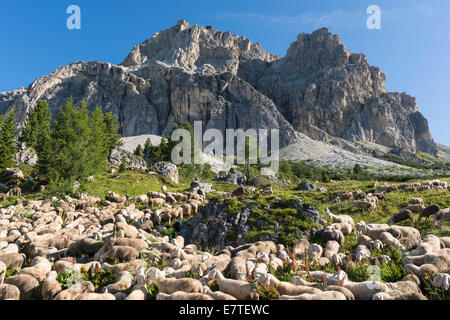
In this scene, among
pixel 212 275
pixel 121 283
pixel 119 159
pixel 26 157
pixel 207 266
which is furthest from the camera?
pixel 119 159

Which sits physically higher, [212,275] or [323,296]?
[323,296]

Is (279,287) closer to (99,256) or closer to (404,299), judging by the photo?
(404,299)

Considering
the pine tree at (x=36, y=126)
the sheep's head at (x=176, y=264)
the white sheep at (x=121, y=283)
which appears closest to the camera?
the white sheep at (x=121, y=283)

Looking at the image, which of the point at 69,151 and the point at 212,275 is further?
the point at 69,151

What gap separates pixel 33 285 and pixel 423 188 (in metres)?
34.3

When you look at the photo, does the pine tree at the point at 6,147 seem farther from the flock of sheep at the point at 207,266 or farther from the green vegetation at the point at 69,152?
the flock of sheep at the point at 207,266

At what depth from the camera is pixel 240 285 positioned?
5859mm

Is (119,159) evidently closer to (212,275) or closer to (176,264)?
(176,264)

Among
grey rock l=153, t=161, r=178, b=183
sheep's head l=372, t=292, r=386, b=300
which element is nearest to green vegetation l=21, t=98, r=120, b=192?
grey rock l=153, t=161, r=178, b=183

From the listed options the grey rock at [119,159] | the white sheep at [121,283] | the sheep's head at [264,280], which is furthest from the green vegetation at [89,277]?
the grey rock at [119,159]

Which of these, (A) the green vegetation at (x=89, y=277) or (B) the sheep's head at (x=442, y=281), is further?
(A) the green vegetation at (x=89, y=277)

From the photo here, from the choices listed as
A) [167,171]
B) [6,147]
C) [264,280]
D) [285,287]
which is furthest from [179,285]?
[6,147]

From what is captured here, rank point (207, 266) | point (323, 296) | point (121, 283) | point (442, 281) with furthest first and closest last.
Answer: point (207, 266), point (121, 283), point (442, 281), point (323, 296)
